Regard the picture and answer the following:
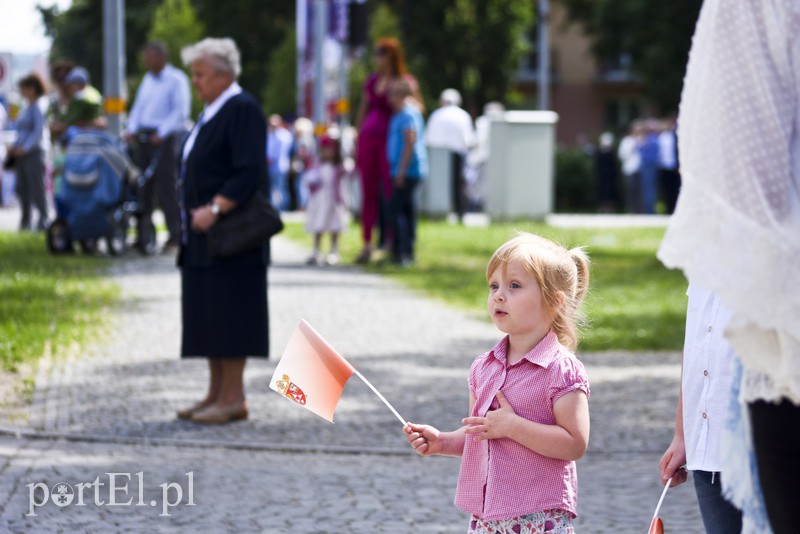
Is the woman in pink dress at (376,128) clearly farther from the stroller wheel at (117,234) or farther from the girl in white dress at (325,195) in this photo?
the stroller wheel at (117,234)

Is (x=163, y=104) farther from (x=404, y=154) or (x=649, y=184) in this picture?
(x=649, y=184)

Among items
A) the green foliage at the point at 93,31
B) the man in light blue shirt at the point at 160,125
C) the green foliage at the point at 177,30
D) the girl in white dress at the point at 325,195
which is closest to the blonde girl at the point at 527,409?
the man in light blue shirt at the point at 160,125

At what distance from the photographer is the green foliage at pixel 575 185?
38094 mm

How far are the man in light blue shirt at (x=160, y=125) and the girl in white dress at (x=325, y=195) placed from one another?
146cm

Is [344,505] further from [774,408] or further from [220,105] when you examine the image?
[774,408]

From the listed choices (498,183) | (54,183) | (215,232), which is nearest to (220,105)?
(215,232)

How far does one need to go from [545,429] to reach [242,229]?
4.09 meters

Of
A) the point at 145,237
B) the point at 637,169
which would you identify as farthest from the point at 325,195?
the point at 637,169

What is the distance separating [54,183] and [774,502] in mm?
14048

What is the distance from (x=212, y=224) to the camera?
727cm

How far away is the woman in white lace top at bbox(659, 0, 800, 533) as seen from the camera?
7.55 feet

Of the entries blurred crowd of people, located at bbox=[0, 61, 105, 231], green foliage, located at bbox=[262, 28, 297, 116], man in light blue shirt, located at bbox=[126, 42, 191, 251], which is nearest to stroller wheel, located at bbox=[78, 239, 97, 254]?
man in light blue shirt, located at bbox=[126, 42, 191, 251]

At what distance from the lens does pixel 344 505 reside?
5.72 metres

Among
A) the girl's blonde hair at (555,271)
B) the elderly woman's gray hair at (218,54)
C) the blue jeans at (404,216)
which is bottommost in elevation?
the blue jeans at (404,216)
